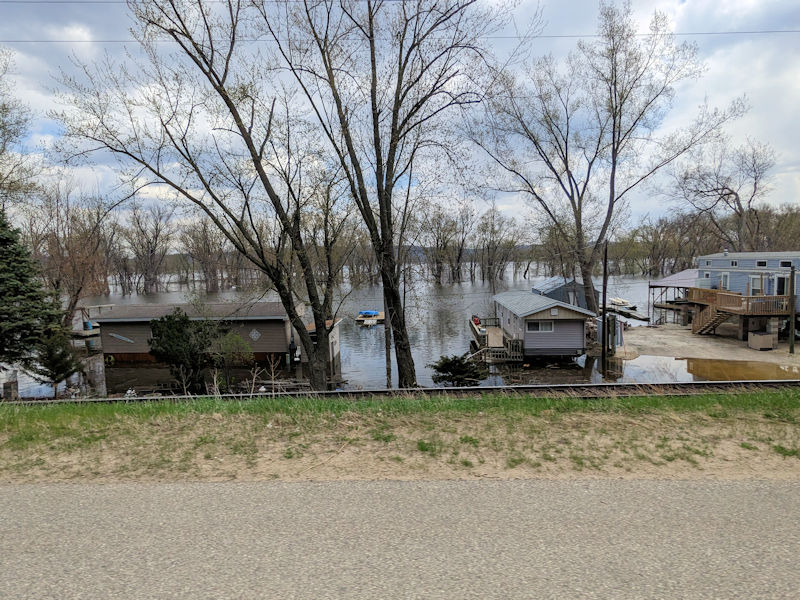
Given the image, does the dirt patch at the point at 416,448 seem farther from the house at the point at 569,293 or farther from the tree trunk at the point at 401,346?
the house at the point at 569,293

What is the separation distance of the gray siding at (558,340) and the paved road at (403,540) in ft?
75.5

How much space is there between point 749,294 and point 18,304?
1445 inches

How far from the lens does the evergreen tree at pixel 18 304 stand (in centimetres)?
1636

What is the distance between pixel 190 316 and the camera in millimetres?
24844

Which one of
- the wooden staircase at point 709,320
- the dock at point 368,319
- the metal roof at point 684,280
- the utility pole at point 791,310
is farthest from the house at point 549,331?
the metal roof at point 684,280

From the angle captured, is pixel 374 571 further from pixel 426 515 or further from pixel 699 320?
pixel 699 320

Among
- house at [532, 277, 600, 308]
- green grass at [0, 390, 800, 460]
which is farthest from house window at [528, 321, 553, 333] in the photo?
green grass at [0, 390, 800, 460]

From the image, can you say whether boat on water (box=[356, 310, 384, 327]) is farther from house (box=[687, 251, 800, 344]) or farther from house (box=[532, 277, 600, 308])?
house (box=[687, 251, 800, 344])

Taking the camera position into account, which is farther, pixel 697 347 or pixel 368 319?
pixel 368 319

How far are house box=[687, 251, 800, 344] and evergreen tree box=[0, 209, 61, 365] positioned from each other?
106 feet

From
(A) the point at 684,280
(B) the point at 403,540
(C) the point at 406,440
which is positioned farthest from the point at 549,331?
(B) the point at 403,540

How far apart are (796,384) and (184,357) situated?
18239mm

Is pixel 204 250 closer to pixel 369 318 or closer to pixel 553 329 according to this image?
pixel 369 318

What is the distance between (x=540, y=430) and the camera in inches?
214
